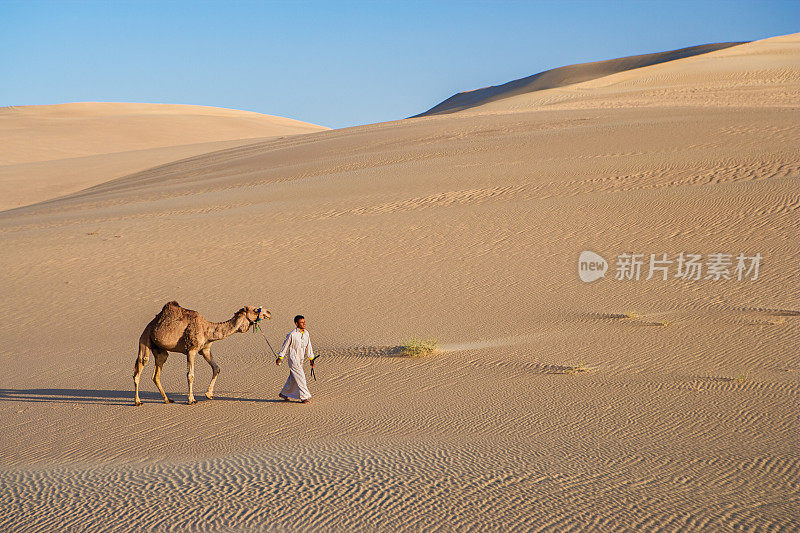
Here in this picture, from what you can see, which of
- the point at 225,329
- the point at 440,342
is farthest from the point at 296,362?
the point at 440,342

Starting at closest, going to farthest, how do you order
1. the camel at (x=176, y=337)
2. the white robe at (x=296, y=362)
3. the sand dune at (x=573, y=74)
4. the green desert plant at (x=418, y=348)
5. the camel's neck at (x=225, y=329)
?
the white robe at (x=296, y=362) < the camel at (x=176, y=337) < the camel's neck at (x=225, y=329) < the green desert plant at (x=418, y=348) < the sand dune at (x=573, y=74)

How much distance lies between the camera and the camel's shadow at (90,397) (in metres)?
8.89

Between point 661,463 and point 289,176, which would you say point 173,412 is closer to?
point 661,463

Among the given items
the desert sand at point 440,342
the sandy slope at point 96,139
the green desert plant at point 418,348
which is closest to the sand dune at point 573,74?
the sandy slope at point 96,139

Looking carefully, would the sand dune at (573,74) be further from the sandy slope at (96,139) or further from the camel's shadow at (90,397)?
the camel's shadow at (90,397)

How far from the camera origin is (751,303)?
1192 cm

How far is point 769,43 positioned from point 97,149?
53622 millimetres
